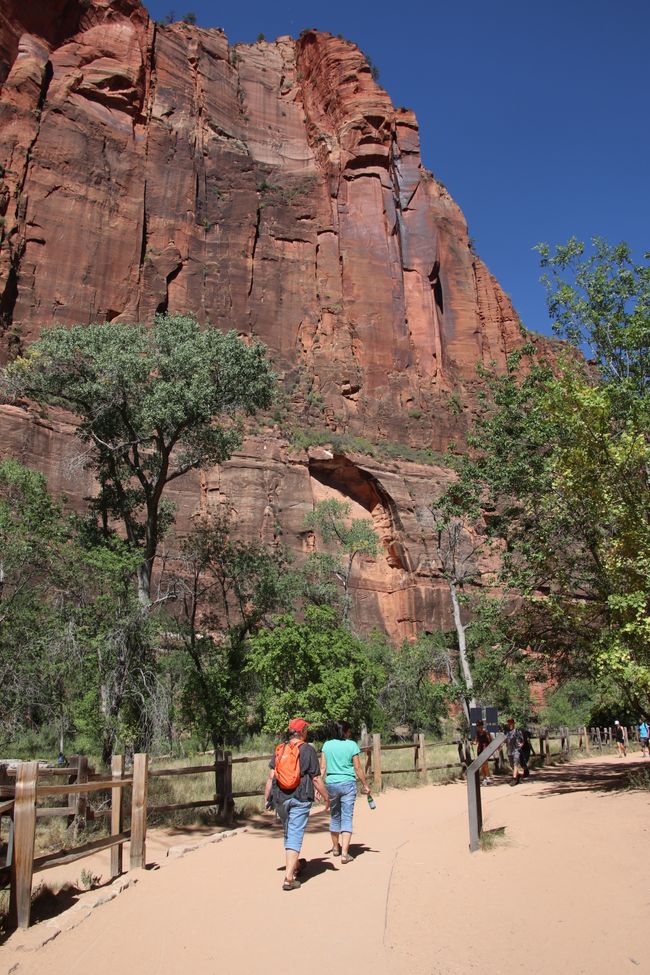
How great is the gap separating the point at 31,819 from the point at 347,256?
54.5 metres

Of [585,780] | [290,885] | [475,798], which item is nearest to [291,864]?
[290,885]

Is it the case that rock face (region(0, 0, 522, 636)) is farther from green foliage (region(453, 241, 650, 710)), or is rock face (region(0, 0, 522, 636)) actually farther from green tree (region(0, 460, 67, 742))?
green foliage (region(453, 241, 650, 710))

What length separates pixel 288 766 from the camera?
676 cm

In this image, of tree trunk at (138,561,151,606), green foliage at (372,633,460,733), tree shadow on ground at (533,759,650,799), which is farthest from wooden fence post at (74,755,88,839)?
green foliage at (372,633,460,733)

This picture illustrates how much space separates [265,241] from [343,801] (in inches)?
2039

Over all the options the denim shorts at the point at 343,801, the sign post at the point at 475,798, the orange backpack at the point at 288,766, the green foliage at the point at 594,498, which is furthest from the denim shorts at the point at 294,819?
the green foliage at the point at 594,498

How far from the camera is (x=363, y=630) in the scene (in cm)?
4075

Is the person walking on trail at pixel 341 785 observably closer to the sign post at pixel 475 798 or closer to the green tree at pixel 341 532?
the sign post at pixel 475 798

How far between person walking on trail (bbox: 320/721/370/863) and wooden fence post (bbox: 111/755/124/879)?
7.42ft

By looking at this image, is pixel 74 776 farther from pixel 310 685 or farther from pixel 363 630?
pixel 363 630

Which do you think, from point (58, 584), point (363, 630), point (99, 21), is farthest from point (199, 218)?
point (58, 584)

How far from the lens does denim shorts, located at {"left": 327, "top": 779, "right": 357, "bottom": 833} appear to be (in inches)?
297

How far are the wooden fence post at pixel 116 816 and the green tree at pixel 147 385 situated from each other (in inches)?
357

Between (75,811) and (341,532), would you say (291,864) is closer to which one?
(75,811)
